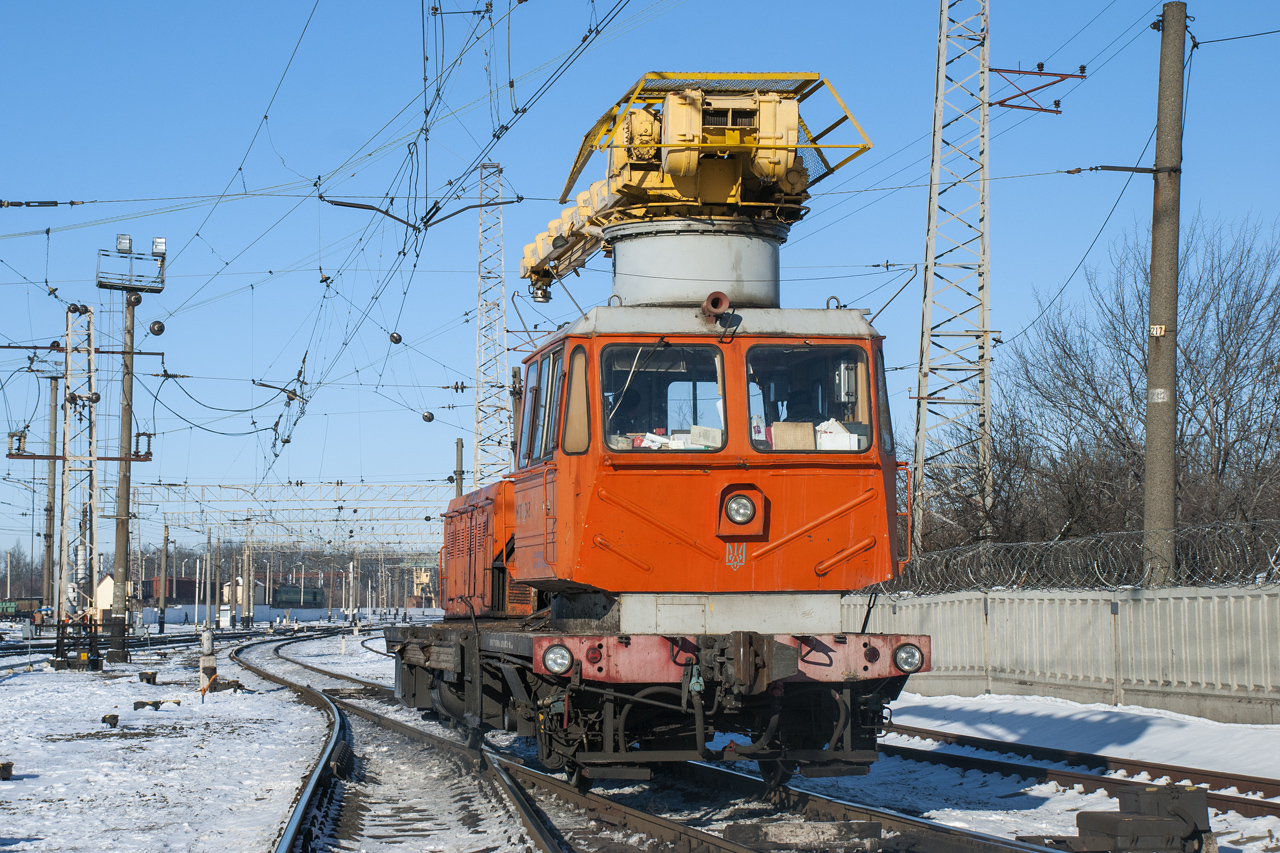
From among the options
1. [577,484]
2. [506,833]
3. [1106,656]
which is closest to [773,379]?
[577,484]

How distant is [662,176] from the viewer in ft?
33.2

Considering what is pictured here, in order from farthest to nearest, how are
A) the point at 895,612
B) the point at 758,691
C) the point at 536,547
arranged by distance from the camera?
the point at 895,612 < the point at 536,547 < the point at 758,691

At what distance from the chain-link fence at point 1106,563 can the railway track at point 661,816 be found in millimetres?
5864

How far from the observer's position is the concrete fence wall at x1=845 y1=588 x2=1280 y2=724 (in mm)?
12617

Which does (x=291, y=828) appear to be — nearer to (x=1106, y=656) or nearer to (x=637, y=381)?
(x=637, y=381)

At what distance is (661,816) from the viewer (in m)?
8.91

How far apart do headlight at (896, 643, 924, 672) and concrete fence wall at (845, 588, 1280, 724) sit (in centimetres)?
598

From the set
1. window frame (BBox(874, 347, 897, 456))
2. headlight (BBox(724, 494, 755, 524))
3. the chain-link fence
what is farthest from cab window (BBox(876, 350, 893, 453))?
the chain-link fence

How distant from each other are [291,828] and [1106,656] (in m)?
10.8

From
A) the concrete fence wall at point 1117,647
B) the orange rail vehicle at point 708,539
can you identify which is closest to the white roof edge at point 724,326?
the orange rail vehicle at point 708,539

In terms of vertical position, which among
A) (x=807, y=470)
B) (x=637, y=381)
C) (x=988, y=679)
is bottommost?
(x=988, y=679)

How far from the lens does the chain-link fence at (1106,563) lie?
12.5 metres

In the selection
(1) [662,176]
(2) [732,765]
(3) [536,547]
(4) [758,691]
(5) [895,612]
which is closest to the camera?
Result: (4) [758,691]

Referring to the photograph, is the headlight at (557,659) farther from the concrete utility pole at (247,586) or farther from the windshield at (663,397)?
the concrete utility pole at (247,586)
